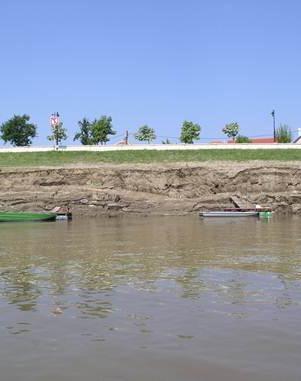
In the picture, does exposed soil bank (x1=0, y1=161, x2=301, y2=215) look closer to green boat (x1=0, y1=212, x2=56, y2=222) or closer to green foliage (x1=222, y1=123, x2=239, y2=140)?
green boat (x1=0, y1=212, x2=56, y2=222)

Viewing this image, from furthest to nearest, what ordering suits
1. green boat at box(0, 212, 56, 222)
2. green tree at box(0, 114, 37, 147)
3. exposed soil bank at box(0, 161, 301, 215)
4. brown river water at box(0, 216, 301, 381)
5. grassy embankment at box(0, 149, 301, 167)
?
green tree at box(0, 114, 37, 147)
grassy embankment at box(0, 149, 301, 167)
exposed soil bank at box(0, 161, 301, 215)
green boat at box(0, 212, 56, 222)
brown river water at box(0, 216, 301, 381)

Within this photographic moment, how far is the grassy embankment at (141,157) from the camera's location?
56344mm

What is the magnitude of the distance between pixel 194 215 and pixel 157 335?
38803 millimetres

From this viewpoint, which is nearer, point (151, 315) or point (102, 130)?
point (151, 315)

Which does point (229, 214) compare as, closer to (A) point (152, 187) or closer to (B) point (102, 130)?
A: (A) point (152, 187)

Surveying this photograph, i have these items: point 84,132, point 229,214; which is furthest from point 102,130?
point 229,214

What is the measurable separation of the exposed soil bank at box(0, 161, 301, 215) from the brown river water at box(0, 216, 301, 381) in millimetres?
28384

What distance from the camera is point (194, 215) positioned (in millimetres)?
47438

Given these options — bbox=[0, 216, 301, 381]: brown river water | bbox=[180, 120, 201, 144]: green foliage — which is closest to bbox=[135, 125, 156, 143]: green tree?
bbox=[180, 120, 201, 144]: green foliage

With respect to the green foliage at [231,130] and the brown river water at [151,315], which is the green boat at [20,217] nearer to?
the brown river water at [151,315]

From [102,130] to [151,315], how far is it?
74074 mm

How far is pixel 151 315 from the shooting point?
10203 mm

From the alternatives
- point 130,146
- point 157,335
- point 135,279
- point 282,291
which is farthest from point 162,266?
point 130,146

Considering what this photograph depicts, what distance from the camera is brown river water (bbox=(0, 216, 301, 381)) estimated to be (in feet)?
23.9
